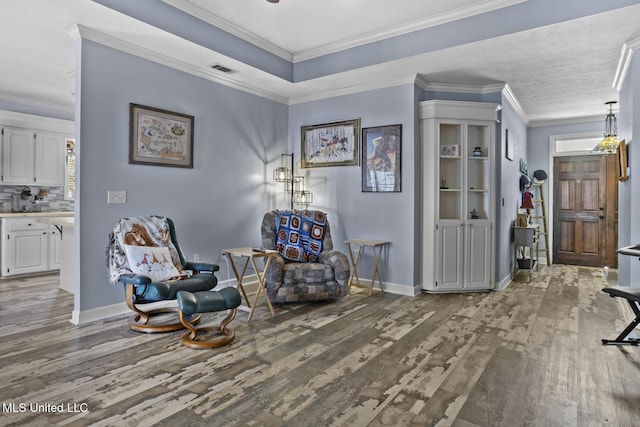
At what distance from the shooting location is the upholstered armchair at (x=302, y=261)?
4102mm

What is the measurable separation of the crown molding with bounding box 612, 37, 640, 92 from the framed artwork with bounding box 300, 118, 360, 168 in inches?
111

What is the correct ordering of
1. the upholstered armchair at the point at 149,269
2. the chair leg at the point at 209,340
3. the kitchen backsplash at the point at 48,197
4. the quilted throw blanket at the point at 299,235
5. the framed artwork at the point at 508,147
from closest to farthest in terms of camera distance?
the chair leg at the point at 209,340 → the upholstered armchair at the point at 149,269 → the quilted throw blanket at the point at 299,235 → the framed artwork at the point at 508,147 → the kitchen backsplash at the point at 48,197

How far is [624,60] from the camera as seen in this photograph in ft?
13.3

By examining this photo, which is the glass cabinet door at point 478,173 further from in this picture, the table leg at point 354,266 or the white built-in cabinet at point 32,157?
the white built-in cabinet at point 32,157

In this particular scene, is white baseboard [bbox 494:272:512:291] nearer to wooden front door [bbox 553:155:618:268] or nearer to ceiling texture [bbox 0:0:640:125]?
wooden front door [bbox 553:155:618:268]

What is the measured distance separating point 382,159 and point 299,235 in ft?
4.68

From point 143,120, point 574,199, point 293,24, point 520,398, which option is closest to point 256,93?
point 293,24

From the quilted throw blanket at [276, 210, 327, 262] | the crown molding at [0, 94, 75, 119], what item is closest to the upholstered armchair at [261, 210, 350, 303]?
the quilted throw blanket at [276, 210, 327, 262]

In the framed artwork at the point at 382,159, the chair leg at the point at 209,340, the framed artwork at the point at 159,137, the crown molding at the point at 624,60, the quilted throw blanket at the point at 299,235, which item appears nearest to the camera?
the chair leg at the point at 209,340

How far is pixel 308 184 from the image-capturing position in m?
5.64

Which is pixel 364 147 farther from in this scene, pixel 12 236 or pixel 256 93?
pixel 12 236

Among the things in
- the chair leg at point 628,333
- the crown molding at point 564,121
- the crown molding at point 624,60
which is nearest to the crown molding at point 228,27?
the crown molding at point 624,60

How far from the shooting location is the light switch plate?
146 inches

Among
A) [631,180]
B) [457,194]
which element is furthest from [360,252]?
[631,180]
